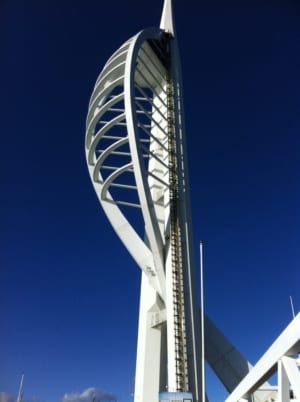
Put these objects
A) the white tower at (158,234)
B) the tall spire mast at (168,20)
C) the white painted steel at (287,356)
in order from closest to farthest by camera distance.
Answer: the white painted steel at (287,356), the white tower at (158,234), the tall spire mast at (168,20)

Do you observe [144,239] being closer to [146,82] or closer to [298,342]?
[146,82]

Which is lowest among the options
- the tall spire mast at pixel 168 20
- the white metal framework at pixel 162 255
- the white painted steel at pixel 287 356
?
the white painted steel at pixel 287 356

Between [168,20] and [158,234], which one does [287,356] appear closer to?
[158,234]

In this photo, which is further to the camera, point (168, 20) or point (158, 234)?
point (168, 20)

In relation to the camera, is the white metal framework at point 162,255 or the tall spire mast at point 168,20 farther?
the tall spire mast at point 168,20

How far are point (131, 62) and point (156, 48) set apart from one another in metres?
7.08

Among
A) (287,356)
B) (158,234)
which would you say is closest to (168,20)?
(158,234)

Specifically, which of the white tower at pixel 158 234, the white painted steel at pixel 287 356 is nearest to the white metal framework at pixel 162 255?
the white tower at pixel 158 234

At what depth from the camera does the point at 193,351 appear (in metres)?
15.9

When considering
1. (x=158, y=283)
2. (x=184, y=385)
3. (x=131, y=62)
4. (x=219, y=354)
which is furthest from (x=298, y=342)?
(x=131, y=62)

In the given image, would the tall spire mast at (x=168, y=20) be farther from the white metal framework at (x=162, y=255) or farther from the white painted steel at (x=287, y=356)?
the white painted steel at (x=287, y=356)

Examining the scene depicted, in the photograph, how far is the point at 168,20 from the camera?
2900 cm

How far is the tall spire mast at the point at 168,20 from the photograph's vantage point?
93.4ft

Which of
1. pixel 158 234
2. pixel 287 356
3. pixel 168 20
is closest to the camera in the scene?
pixel 287 356
